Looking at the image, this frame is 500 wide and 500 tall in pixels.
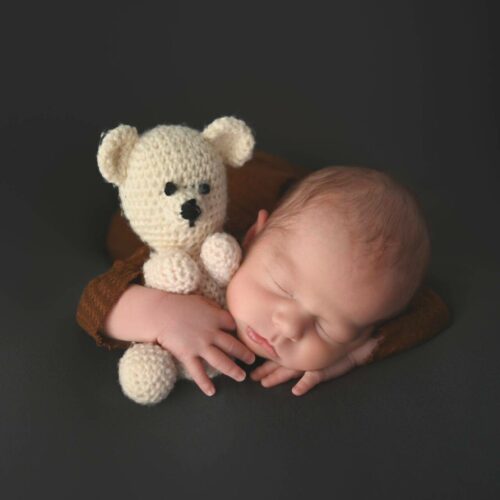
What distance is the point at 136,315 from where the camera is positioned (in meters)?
0.98

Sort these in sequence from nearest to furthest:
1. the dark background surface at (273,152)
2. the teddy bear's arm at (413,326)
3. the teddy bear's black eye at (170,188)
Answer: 1. the dark background surface at (273,152)
2. the teddy bear's black eye at (170,188)
3. the teddy bear's arm at (413,326)

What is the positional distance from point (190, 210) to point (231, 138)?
15cm

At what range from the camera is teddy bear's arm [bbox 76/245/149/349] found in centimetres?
98

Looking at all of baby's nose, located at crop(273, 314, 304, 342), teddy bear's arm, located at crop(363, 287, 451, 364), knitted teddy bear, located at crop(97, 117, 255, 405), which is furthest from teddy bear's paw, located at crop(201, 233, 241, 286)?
teddy bear's arm, located at crop(363, 287, 451, 364)

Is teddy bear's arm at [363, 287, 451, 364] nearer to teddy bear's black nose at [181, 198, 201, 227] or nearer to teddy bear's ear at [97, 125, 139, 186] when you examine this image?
teddy bear's black nose at [181, 198, 201, 227]

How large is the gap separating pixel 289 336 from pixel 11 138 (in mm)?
706

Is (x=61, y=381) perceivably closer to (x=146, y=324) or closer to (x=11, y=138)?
(x=146, y=324)

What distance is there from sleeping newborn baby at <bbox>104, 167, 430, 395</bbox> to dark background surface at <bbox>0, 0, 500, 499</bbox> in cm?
5

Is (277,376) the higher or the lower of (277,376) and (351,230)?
the lower

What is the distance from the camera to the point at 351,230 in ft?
3.07

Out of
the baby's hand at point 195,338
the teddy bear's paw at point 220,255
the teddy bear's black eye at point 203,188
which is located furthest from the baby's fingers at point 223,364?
the teddy bear's black eye at point 203,188

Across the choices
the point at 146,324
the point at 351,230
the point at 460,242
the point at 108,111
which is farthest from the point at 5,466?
the point at 460,242

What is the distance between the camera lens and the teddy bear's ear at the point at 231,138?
1.02 meters

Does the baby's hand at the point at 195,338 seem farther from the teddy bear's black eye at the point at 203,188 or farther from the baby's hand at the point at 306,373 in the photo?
the teddy bear's black eye at the point at 203,188
